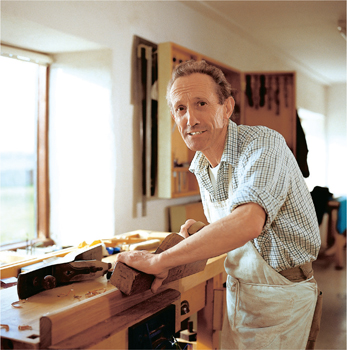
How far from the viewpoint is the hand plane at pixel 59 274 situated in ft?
4.17

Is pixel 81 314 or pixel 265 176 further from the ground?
pixel 265 176

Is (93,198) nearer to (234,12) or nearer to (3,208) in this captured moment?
(3,208)

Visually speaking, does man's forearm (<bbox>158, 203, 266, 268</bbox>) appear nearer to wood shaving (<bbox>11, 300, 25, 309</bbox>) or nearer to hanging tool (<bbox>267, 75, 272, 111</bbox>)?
wood shaving (<bbox>11, 300, 25, 309</bbox>)

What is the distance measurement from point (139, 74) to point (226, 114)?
6.67ft

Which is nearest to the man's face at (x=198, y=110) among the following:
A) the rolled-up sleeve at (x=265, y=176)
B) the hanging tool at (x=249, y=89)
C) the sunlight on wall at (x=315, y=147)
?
the rolled-up sleeve at (x=265, y=176)

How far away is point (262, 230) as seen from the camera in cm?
125

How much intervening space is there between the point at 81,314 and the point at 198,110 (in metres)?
0.77

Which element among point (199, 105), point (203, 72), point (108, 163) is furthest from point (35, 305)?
point (108, 163)

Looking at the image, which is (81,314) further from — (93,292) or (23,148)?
(23,148)

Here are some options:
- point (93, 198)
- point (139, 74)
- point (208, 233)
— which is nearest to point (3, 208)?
point (93, 198)

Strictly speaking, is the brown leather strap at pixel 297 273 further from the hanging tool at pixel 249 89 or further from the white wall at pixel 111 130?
the hanging tool at pixel 249 89

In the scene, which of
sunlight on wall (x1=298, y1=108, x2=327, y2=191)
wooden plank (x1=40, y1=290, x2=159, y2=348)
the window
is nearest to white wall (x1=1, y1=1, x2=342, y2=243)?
the window

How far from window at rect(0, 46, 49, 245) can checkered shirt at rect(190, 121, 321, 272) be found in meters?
2.00

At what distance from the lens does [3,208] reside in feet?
9.89
